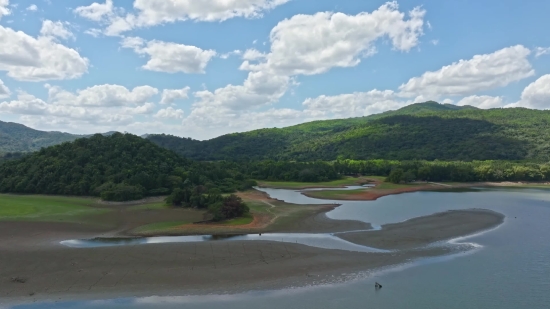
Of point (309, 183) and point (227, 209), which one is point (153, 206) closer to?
point (227, 209)

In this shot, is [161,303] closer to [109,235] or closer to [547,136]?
[109,235]

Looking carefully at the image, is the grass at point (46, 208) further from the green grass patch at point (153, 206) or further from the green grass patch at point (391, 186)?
the green grass patch at point (391, 186)

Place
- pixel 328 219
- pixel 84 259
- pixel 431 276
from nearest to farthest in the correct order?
pixel 431 276
pixel 84 259
pixel 328 219

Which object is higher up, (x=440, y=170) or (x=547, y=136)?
(x=547, y=136)

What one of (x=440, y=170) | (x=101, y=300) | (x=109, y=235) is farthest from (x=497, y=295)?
(x=440, y=170)

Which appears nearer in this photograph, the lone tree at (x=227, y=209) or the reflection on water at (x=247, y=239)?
the reflection on water at (x=247, y=239)

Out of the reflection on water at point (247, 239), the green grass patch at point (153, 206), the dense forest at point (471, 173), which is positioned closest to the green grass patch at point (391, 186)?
the dense forest at point (471, 173)
